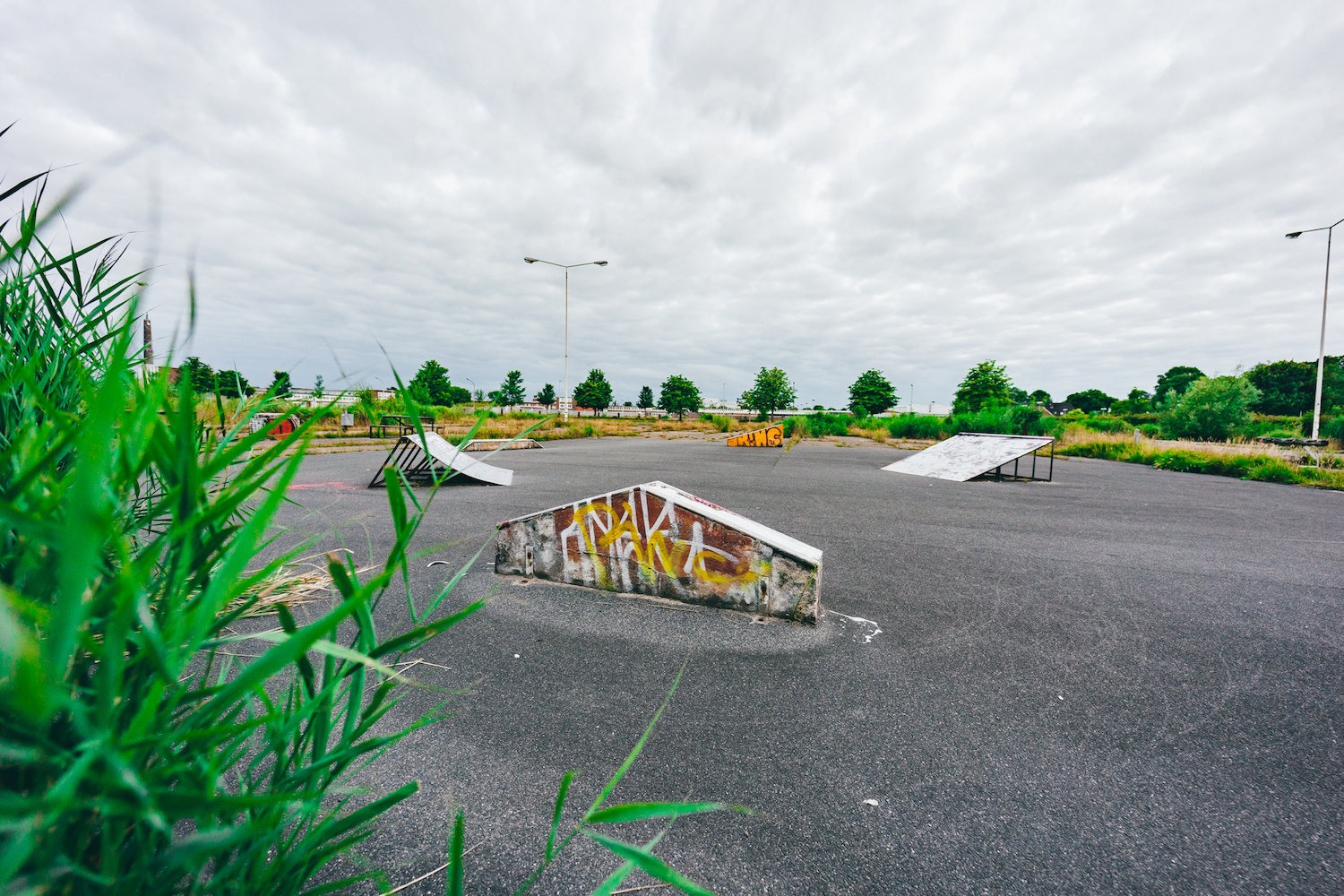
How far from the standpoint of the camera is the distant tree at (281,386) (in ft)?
4.19

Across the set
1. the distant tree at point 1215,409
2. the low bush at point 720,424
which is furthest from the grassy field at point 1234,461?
the low bush at point 720,424

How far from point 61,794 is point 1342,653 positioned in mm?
5673

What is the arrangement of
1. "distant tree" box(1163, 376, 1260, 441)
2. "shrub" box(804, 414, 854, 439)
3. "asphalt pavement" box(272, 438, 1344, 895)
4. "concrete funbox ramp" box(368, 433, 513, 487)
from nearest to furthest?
"asphalt pavement" box(272, 438, 1344, 895)
"concrete funbox ramp" box(368, 433, 513, 487)
"distant tree" box(1163, 376, 1260, 441)
"shrub" box(804, 414, 854, 439)

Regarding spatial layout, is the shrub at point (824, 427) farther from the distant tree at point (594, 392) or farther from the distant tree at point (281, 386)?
the distant tree at point (594, 392)

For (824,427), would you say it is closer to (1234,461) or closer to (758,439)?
(758,439)

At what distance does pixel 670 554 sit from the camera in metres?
3.76

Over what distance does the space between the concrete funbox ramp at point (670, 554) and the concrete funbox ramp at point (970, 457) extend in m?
9.54

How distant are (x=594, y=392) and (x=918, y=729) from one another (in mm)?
73809

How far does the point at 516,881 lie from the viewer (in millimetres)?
1618

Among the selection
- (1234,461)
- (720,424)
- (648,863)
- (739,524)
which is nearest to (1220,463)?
(1234,461)

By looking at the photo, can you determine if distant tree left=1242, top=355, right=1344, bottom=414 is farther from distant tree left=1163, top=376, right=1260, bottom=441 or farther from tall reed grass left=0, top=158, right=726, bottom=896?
tall reed grass left=0, top=158, right=726, bottom=896

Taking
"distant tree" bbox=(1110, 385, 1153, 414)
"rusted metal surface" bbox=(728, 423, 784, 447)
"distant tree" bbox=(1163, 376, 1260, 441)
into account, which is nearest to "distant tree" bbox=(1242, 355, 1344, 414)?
"distant tree" bbox=(1110, 385, 1153, 414)

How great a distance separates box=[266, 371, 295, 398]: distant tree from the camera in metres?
1.28

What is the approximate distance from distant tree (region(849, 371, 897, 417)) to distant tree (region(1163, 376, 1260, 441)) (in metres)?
39.7
